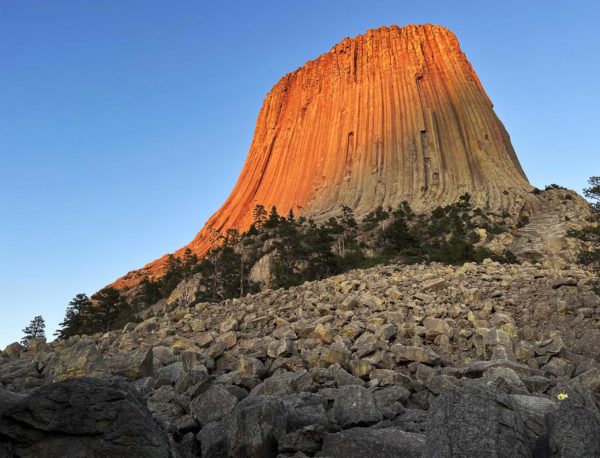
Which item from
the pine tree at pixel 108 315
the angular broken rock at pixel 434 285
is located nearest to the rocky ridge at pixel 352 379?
the angular broken rock at pixel 434 285

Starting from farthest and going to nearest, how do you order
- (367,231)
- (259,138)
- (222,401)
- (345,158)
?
(259,138)
(345,158)
(367,231)
(222,401)

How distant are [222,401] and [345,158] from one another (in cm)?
6356

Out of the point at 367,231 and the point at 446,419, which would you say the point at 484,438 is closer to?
the point at 446,419

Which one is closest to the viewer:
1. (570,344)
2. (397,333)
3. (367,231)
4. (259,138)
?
(570,344)

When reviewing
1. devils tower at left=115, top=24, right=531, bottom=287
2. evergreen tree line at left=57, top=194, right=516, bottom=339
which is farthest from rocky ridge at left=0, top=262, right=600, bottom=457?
devils tower at left=115, top=24, right=531, bottom=287

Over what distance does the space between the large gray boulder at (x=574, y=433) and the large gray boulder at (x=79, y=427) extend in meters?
2.69

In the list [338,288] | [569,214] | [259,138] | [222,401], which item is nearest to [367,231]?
[569,214]

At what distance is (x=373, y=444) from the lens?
12.0 ft

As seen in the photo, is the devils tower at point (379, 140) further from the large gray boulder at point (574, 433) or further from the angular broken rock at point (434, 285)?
the large gray boulder at point (574, 433)

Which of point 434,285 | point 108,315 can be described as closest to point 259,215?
point 108,315

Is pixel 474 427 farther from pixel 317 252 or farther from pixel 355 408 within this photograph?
pixel 317 252

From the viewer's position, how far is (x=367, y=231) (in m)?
47.2

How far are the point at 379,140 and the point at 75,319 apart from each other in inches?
1854

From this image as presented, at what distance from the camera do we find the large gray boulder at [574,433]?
3.01 meters
